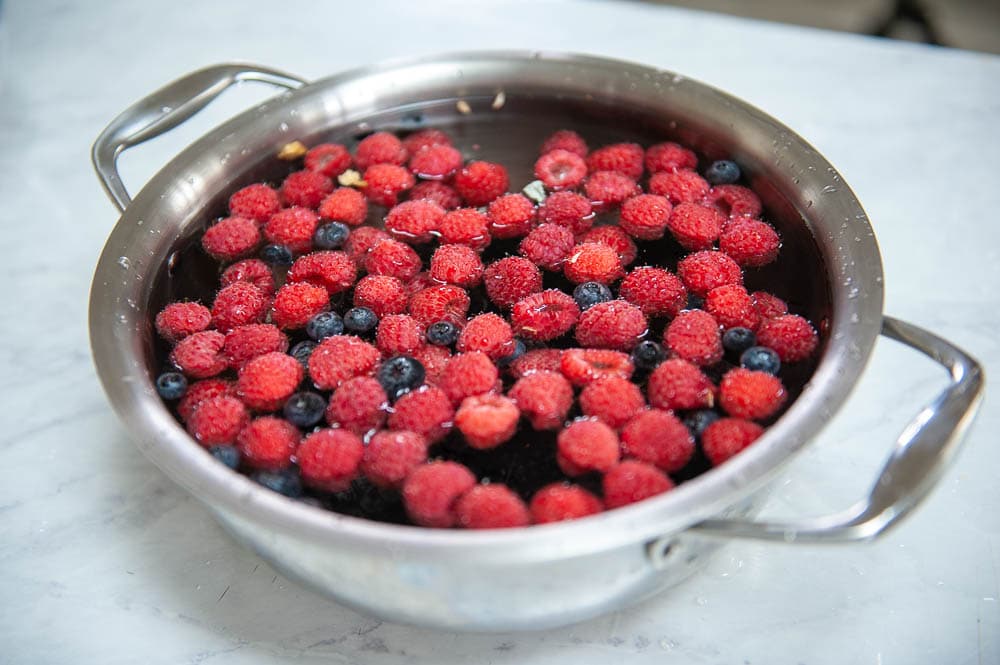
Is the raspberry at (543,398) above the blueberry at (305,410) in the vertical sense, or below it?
above

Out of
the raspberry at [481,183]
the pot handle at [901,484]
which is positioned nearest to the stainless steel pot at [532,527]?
the pot handle at [901,484]

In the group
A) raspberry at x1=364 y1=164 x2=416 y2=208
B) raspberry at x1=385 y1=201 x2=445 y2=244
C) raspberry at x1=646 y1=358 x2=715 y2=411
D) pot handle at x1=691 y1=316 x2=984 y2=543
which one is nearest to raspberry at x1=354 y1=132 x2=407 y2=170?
raspberry at x1=364 y1=164 x2=416 y2=208

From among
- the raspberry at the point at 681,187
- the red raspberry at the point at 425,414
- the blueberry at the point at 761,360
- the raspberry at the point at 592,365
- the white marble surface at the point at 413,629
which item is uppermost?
the raspberry at the point at 681,187

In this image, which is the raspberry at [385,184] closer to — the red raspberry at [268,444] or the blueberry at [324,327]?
the blueberry at [324,327]

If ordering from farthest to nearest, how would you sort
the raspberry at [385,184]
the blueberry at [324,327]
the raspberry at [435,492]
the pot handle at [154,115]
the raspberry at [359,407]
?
1. the raspberry at [385,184]
2. the pot handle at [154,115]
3. the blueberry at [324,327]
4. the raspberry at [359,407]
5. the raspberry at [435,492]

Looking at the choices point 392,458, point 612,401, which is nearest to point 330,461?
point 392,458
